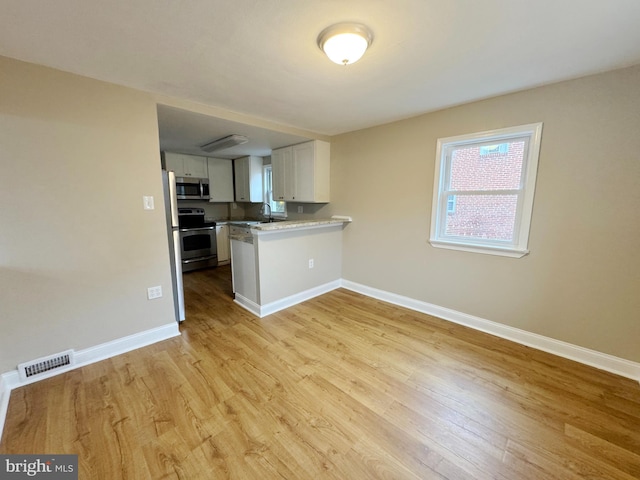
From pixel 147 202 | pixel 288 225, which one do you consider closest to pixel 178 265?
pixel 147 202

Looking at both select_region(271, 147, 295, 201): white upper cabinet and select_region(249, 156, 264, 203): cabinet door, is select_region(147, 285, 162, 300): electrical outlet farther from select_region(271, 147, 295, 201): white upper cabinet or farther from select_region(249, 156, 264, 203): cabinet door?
select_region(249, 156, 264, 203): cabinet door

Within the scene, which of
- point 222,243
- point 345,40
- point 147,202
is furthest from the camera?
point 222,243

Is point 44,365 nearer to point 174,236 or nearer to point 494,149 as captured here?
point 174,236

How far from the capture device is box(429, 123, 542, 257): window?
2.29 metres

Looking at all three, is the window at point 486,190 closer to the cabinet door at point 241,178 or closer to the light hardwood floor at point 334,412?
the light hardwood floor at point 334,412

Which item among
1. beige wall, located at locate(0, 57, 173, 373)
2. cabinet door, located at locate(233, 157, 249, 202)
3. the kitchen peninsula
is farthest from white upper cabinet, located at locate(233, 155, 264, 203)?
beige wall, located at locate(0, 57, 173, 373)

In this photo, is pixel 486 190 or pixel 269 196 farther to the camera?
pixel 269 196

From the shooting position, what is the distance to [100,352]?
2152mm

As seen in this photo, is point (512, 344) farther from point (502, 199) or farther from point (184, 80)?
point (184, 80)

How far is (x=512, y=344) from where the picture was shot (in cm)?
240

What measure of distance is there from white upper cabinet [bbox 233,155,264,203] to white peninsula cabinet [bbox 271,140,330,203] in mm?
1114

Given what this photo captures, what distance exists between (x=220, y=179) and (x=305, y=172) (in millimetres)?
2415

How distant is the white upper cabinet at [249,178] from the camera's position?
516 centimetres

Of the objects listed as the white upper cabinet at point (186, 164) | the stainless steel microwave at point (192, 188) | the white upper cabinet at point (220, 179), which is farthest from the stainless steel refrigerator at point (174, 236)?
the white upper cabinet at point (220, 179)
